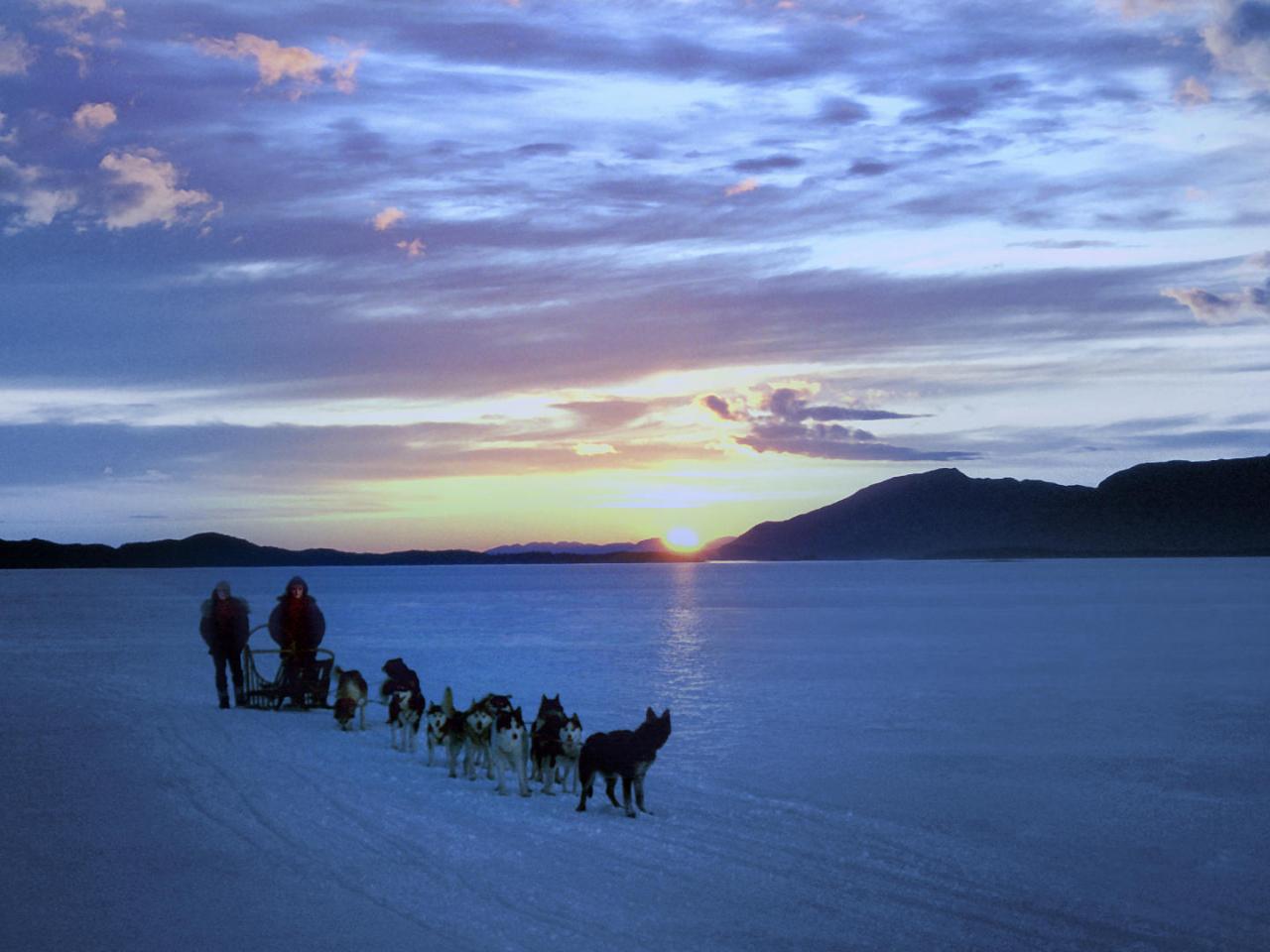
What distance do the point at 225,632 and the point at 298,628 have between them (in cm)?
98

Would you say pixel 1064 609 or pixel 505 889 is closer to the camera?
pixel 505 889

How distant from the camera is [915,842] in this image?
1075 cm

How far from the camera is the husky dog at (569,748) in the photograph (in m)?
12.2

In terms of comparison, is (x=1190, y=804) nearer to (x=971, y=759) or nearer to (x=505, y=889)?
(x=971, y=759)

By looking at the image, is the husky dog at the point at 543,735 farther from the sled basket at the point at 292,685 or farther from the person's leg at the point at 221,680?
the person's leg at the point at 221,680

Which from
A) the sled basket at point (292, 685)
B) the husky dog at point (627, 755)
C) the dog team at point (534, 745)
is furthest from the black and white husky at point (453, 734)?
the sled basket at point (292, 685)

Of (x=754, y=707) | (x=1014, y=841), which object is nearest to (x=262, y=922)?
(x=1014, y=841)

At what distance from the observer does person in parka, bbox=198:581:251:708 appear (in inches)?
754

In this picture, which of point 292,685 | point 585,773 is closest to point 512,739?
point 585,773

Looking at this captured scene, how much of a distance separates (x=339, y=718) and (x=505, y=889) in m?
8.85

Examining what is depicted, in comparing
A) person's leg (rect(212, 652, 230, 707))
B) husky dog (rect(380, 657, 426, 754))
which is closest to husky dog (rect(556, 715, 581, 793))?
husky dog (rect(380, 657, 426, 754))

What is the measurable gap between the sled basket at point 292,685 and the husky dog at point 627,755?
336 inches

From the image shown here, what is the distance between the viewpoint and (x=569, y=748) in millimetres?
12172

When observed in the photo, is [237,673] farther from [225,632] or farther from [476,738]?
[476,738]
